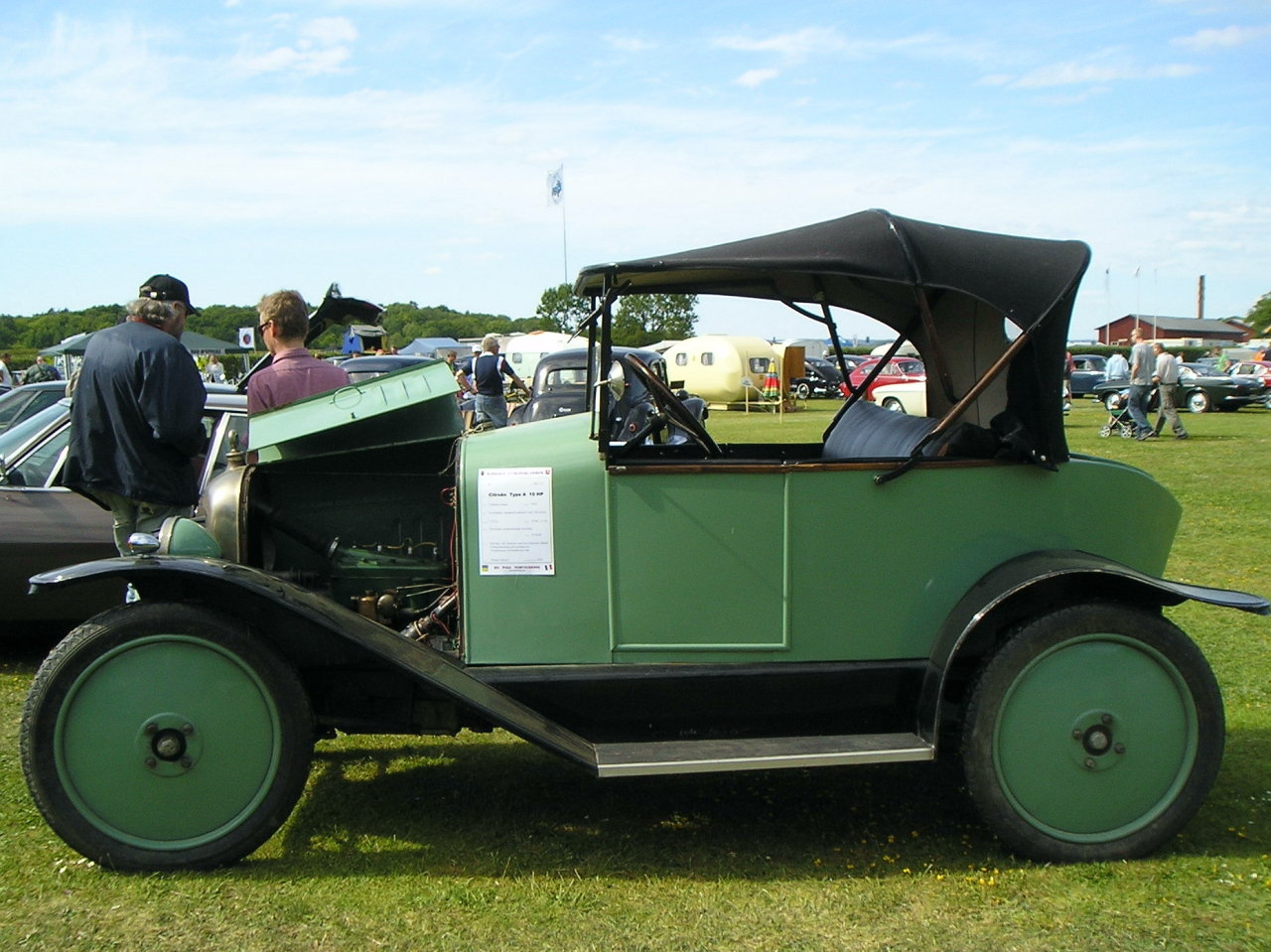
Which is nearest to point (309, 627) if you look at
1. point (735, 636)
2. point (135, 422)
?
point (135, 422)

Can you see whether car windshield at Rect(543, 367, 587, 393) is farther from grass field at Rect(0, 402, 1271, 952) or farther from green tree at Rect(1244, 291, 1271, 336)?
green tree at Rect(1244, 291, 1271, 336)

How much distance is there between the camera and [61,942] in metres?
2.95

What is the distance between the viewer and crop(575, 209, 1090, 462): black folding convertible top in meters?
3.35

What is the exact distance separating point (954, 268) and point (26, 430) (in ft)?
16.9

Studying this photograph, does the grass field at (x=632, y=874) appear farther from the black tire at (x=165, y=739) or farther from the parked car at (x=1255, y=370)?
the parked car at (x=1255, y=370)

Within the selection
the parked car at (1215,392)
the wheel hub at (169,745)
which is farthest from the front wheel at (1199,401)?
the wheel hub at (169,745)

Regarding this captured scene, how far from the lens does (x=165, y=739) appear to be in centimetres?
325

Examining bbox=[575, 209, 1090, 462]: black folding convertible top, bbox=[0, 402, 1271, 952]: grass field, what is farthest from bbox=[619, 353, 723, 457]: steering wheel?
bbox=[0, 402, 1271, 952]: grass field

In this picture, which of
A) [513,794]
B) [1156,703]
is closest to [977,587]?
[1156,703]

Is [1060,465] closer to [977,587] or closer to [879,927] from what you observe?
[977,587]

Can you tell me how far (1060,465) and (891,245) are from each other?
37.5 inches

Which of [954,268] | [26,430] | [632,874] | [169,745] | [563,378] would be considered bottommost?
[632,874]

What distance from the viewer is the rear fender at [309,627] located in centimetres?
321

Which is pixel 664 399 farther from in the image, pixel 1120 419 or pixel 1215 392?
pixel 1215 392
